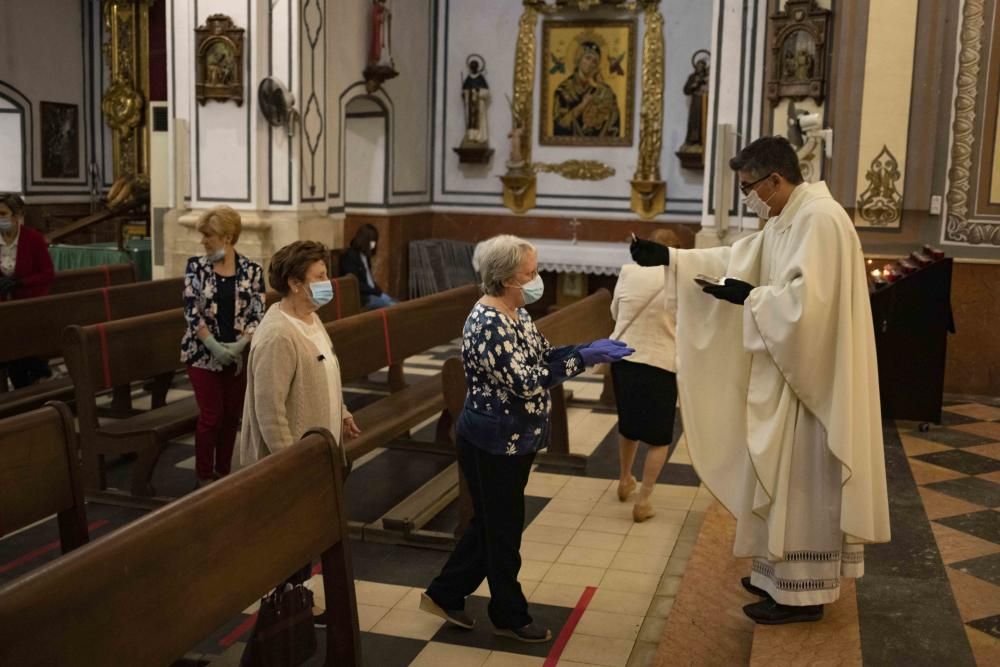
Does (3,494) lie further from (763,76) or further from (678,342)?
(763,76)

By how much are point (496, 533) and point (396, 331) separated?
290cm

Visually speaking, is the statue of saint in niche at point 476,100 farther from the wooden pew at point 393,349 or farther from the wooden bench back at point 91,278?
the wooden pew at point 393,349

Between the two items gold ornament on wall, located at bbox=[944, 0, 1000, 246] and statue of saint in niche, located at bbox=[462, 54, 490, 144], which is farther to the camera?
statue of saint in niche, located at bbox=[462, 54, 490, 144]

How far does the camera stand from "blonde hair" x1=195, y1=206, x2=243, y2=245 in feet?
17.2

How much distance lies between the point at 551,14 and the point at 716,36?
126 inches

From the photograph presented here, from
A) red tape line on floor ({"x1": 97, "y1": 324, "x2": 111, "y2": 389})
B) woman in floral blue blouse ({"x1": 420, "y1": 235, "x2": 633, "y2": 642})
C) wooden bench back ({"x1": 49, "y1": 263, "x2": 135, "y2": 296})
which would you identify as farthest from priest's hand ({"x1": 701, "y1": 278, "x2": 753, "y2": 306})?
wooden bench back ({"x1": 49, "y1": 263, "x2": 135, "y2": 296})

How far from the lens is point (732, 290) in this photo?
12.1ft

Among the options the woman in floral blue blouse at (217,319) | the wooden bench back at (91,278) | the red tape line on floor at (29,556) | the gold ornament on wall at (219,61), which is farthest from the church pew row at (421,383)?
the gold ornament on wall at (219,61)

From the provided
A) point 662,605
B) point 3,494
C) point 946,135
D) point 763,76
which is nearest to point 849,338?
point 662,605

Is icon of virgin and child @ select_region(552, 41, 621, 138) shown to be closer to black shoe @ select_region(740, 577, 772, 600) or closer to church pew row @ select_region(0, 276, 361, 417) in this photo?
church pew row @ select_region(0, 276, 361, 417)

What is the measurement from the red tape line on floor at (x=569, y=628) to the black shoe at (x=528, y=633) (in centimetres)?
5

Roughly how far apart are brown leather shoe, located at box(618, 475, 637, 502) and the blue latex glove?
2.22m

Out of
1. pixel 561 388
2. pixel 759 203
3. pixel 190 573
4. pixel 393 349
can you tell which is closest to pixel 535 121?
pixel 393 349

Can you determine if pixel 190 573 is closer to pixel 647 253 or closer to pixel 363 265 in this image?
pixel 647 253
